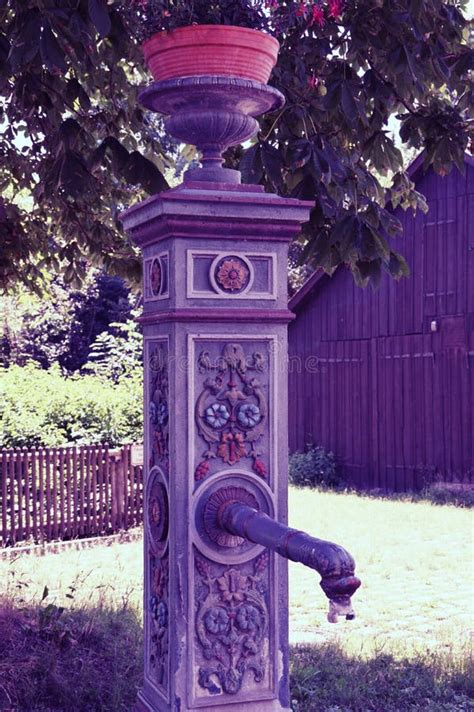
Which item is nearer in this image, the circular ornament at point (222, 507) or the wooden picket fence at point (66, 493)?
the circular ornament at point (222, 507)

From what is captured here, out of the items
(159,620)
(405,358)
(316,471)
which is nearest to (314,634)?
(159,620)

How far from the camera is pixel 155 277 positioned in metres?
2.81

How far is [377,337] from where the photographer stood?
17828 millimetres

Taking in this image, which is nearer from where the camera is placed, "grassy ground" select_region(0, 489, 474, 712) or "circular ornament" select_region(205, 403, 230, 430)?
"circular ornament" select_region(205, 403, 230, 430)

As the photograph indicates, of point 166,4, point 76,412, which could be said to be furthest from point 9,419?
point 166,4

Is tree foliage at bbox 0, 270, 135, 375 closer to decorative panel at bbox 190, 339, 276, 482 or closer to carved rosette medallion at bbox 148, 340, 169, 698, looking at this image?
carved rosette medallion at bbox 148, 340, 169, 698

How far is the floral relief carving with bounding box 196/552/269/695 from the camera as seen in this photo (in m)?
2.67

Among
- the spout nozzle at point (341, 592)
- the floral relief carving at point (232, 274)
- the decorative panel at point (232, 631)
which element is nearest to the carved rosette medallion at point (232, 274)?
the floral relief carving at point (232, 274)

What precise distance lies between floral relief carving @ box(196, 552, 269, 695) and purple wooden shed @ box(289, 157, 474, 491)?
13554 millimetres

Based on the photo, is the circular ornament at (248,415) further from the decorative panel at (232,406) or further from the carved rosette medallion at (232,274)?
the carved rosette medallion at (232,274)

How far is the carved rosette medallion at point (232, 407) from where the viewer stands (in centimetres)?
266

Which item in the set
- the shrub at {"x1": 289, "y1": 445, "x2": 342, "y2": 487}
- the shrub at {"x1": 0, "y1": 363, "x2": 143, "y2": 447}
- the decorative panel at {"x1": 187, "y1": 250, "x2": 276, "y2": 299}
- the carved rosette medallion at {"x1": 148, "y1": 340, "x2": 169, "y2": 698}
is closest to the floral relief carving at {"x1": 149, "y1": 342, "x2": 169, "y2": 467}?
the carved rosette medallion at {"x1": 148, "y1": 340, "x2": 169, "y2": 698}

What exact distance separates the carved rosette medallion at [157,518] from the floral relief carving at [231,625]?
4.9 inches

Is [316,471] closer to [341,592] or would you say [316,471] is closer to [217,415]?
[217,415]
